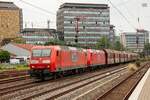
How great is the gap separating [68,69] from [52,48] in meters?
5.43

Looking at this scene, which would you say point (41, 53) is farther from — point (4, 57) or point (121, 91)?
point (4, 57)

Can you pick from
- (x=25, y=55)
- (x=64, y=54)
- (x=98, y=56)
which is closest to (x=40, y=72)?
(x=64, y=54)

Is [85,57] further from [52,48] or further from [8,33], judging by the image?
[8,33]

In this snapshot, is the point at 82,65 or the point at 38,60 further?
the point at 82,65

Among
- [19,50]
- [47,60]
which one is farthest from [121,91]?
[19,50]

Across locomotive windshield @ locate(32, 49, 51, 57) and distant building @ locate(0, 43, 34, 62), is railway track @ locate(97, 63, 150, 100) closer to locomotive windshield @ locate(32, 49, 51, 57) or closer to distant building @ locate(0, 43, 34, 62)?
locomotive windshield @ locate(32, 49, 51, 57)

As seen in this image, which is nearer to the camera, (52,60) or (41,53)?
(52,60)

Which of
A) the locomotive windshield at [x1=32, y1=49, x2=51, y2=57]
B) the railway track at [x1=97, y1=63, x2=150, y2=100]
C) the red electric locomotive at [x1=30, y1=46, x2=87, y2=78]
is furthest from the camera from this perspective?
the locomotive windshield at [x1=32, y1=49, x2=51, y2=57]

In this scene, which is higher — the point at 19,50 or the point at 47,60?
the point at 47,60

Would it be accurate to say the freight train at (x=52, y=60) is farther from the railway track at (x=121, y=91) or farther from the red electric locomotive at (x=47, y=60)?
the railway track at (x=121, y=91)

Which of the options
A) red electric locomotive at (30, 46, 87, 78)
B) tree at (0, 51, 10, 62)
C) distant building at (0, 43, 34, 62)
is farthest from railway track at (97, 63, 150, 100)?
distant building at (0, 43, 34, 62)

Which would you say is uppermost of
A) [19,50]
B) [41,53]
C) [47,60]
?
[41,53]

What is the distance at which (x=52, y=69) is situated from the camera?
31.7m

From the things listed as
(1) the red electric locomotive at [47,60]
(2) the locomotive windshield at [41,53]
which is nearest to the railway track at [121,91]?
(1) the red electric locomotive at [47,60]
